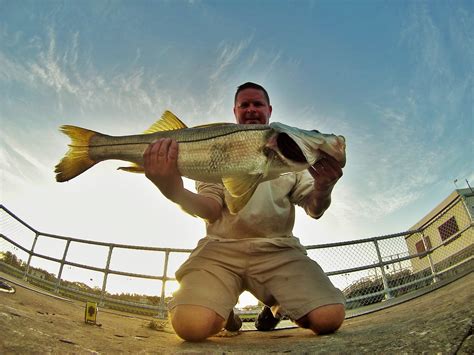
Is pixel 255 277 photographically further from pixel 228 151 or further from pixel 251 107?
pixel 251 107

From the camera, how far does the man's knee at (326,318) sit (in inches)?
108

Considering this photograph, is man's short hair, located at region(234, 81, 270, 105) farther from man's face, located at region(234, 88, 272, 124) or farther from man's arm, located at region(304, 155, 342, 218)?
man's arm, located at region(304, 155, 342, 218)

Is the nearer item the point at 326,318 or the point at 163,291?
the point at 326,318

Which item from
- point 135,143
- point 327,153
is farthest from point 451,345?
point 135,143

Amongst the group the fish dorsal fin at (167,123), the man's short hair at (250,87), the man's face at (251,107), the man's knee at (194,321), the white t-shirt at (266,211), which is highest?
the man's short hair at (250,87)

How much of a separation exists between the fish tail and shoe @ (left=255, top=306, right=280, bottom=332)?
273 centimetres

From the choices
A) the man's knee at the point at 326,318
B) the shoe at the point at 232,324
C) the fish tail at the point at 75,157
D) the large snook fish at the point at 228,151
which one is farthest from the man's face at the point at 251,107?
the shoe at the point at 232,324

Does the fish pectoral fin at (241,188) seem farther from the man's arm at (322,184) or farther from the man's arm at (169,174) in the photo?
the man's arm at (322,184)

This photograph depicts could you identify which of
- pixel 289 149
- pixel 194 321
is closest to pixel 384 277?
pixel 194 321

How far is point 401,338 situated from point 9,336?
84.2 inches

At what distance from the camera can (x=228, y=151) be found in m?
2.37

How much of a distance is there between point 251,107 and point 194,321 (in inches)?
93.5

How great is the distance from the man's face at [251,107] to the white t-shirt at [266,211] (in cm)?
79

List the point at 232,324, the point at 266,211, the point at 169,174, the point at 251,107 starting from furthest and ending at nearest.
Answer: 1. the point at 251,107
2. the point at 232,324
3. the point at 266,211
4. the point at 169,174
